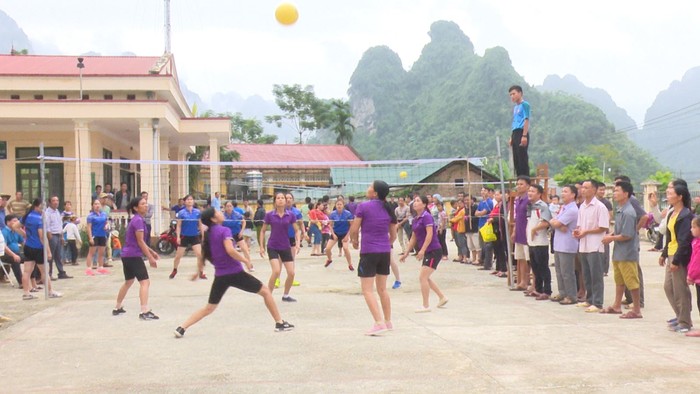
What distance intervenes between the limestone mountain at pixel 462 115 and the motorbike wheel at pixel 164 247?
209 ft

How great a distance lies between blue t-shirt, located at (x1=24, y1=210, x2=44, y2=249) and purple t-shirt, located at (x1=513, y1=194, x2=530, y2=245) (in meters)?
7.62

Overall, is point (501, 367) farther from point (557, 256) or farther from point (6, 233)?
point (6, 233)

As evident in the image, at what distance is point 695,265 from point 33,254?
31.4 feet

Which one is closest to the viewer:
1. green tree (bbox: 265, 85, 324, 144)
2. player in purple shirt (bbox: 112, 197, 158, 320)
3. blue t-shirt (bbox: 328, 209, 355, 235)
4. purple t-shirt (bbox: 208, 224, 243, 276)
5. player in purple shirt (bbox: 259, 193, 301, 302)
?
purple t-shirt (bbox: 208, 224, 243, 276)

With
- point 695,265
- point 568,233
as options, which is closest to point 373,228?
point 695,265

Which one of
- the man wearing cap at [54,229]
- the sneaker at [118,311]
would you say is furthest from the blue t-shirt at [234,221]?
the sneaker at [118,311]

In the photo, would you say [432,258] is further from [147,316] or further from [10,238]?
[10,238]

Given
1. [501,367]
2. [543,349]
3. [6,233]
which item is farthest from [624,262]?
[6,233]

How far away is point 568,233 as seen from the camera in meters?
10.4

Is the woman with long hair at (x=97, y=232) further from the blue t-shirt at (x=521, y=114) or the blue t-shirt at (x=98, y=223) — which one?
the blue t-shirt at (x=521, y=114)

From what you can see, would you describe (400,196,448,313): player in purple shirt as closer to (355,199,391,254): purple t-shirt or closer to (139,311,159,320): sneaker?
(355,199,391,254): purple t-shirt

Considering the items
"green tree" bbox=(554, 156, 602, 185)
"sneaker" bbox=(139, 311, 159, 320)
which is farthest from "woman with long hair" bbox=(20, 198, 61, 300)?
"green tree" bbox=(554, 156, 602, 185)

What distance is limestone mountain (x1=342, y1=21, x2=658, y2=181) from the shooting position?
88688 mm

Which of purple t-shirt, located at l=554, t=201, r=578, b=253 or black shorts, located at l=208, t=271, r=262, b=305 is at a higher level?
purple t-shirt, located at l=554, t=201, r=578, b=253
